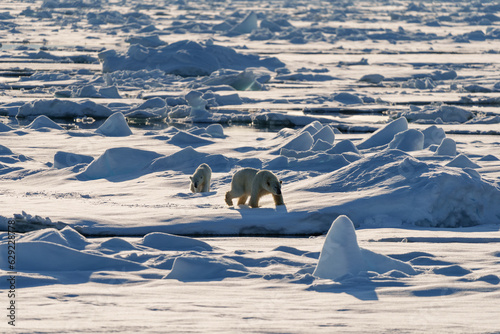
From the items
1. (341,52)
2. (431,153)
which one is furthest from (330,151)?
(341,52)

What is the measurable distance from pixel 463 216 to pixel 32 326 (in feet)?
13.1

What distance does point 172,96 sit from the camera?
52.9ft

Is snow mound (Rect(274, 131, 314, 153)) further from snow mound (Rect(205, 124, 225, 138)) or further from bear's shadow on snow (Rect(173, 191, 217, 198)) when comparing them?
bear's shadow on snow (Rect(173, 191, 217, 198))

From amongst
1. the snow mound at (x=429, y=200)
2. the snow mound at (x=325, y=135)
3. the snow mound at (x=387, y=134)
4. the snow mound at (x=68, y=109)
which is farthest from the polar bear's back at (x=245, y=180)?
the snow mound at (x=68, y=109)

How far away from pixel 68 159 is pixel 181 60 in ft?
38.8

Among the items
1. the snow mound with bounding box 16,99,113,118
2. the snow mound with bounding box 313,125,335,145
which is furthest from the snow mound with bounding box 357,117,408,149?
the snow mound with bounding box 16,99,113,118

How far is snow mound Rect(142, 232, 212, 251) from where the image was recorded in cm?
546

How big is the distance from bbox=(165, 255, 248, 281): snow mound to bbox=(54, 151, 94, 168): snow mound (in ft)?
14.4

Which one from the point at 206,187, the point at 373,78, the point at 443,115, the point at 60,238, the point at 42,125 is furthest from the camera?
the point at 373,78

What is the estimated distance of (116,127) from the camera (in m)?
11.5

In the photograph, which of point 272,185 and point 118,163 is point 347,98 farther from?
point 272,185

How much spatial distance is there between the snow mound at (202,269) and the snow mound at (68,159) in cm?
440

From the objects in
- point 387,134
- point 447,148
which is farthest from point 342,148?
point 387,134

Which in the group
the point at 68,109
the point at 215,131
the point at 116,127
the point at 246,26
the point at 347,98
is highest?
the point at 116,127
